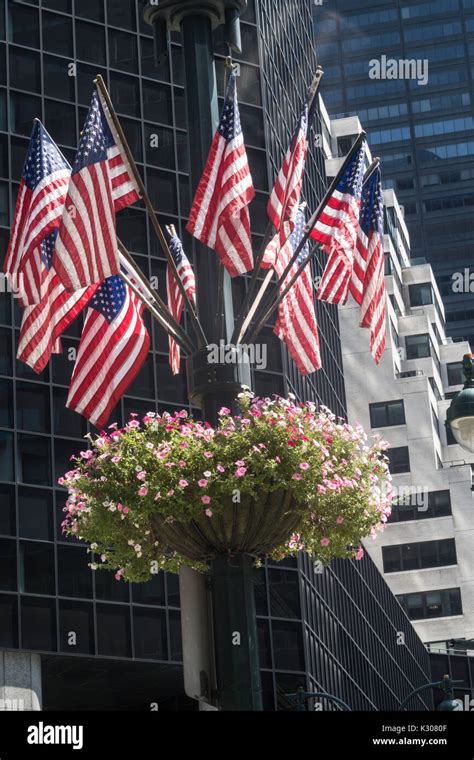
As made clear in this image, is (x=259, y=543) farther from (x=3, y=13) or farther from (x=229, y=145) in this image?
(x=3, y=13)

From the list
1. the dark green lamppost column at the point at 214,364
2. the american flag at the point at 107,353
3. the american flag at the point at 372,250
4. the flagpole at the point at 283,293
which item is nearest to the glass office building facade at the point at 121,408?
the american flag at the point at 372,250

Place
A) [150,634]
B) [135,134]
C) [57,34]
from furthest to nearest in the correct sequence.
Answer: [135,134] → [57,34] → [150,634]

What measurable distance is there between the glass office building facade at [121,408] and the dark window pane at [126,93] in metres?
0.05

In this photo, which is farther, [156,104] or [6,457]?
[156,104]

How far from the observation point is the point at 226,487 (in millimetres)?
13914

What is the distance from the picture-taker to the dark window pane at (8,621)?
52531 mm

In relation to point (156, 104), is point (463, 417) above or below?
below

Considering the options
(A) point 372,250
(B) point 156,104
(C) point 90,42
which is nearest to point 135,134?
(B) point 156,104

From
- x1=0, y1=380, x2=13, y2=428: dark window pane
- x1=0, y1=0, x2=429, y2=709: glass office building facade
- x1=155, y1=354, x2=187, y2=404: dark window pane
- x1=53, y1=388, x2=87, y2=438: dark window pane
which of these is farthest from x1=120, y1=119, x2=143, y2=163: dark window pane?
x1=0, y1=380, x2=13, y2=428: dark window pane

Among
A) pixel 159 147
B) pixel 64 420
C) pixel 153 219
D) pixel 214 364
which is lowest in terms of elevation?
pixel 214 364

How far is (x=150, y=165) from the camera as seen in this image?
61.8 m

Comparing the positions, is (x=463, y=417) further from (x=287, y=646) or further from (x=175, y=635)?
(x=287, y=646)

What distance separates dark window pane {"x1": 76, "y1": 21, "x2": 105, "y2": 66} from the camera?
61.9 metres

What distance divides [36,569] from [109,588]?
106 inches
